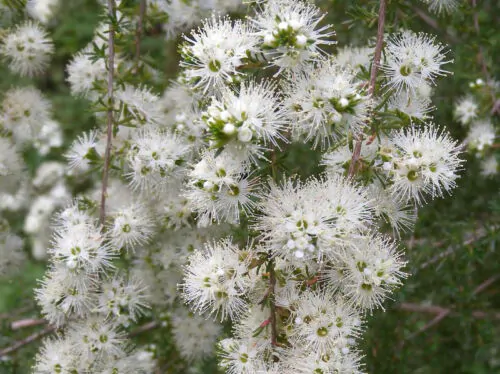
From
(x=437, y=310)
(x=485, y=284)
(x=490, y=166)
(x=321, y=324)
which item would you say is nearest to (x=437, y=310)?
(x=437, y=310)

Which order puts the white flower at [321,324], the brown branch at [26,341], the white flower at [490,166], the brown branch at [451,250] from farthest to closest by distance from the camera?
the white flower at [490,166] → the brown branch at [26,341] → the brown branch at [451,250] → the white flower at [321,324]

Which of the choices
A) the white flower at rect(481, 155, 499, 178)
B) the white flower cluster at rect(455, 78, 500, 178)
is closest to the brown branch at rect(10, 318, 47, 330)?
the white flower cluster at rect(455, 78, 500, 178)

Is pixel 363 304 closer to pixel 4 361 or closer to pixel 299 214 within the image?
pixel 299 214

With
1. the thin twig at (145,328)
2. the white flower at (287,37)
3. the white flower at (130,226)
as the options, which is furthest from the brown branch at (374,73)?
the thin twig at (145,328)

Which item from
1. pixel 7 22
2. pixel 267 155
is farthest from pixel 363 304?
pixel 7 22

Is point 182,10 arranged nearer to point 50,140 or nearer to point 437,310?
point 50,140

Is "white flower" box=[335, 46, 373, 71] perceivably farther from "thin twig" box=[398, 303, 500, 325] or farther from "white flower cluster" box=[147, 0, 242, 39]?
"thin twig" box=[398, 303, 500, 325]

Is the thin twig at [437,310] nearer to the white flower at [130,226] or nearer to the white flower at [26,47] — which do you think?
the white flower at [130,226]
